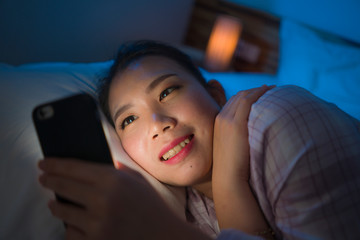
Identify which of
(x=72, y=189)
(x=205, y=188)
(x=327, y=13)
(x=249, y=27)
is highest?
(x=327, y=13)

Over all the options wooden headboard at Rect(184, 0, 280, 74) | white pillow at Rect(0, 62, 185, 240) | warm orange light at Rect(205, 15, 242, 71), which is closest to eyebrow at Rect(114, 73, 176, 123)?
white pillow at Rect(0, 62, 185, 240)

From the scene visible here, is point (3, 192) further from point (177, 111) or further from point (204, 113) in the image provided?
point (204, 113)

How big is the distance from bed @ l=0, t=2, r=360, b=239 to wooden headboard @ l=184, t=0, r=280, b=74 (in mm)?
432

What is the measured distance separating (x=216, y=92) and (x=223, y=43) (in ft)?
3.39

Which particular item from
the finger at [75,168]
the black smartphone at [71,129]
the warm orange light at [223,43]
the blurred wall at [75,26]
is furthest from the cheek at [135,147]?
the warm orange light at [223,43]

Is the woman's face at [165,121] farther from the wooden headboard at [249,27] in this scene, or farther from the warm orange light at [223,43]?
the wooden headboard at [249,27]

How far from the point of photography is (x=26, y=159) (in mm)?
849

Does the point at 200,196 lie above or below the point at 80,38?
below

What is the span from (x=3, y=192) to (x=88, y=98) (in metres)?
0.48

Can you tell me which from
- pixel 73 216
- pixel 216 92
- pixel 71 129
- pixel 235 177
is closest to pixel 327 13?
pixel 216 92

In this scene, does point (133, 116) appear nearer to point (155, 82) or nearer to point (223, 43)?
point (155, 82)

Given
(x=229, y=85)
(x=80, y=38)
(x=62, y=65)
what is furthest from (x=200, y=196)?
(x=80, y=38)

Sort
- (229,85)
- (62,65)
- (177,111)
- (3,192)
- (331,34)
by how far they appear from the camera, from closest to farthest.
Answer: (3,192), (177,111), (62,65), (229,85), (331,34)

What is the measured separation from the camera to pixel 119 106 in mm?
998
